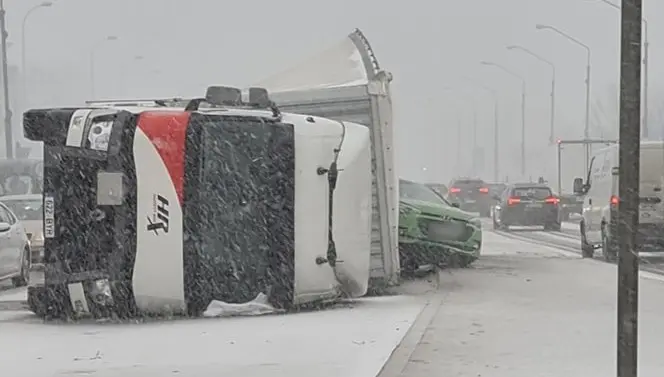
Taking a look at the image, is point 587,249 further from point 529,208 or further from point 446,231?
point 529,208

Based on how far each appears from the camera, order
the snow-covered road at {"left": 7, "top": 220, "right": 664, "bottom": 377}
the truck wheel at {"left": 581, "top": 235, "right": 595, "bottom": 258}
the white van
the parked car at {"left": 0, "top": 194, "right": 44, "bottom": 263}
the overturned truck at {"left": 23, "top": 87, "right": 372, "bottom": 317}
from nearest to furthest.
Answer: the snow-covered road at {"left": 7, "top": 220, "right": 664, "bottom": 377}, the overturned truck at {"left": 23, "top": 87, "right": 372, "bottom": 317}, the white van, the parked car at {"left": 0, "top": 194, "right": 44, "bottom": 263}, the truck wheel at {"left": 581, "top": 235, "right": 595, "bottom": 258}

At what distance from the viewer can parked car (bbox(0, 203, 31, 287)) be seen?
1766 centimetres

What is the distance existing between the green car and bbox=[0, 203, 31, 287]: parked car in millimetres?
5514

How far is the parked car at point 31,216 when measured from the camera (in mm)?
21766

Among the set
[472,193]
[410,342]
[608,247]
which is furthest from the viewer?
[472,193]

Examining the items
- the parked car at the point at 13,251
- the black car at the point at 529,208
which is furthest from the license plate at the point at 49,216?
the black car at the point at 529,208

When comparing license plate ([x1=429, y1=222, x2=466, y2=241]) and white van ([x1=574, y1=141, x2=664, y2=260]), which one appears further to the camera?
white van ([x1=574, y1=141, x2=664, y2=260])

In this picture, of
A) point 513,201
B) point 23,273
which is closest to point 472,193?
point 513,201

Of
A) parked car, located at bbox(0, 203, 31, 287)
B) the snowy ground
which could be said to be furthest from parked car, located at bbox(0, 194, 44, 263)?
the snowy ground

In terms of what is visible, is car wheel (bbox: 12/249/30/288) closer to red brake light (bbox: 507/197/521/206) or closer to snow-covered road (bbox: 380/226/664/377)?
snow-covered road (bbox: 380/226/664/377)

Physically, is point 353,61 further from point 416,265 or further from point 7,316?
point 7,316

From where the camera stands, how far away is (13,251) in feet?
59.7

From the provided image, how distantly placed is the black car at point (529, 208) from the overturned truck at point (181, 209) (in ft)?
82.6

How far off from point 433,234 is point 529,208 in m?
20.2
